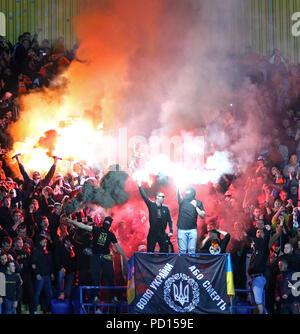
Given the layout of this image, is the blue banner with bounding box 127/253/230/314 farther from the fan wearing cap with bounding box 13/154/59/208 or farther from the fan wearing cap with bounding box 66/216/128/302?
the fan wearing cap with bounding box 13/154/59/208

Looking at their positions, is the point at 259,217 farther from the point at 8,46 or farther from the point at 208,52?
the point at 8,46

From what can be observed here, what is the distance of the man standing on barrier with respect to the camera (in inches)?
390

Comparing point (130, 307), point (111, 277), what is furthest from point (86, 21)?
point (130, 307)

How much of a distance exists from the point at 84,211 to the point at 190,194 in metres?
2.04

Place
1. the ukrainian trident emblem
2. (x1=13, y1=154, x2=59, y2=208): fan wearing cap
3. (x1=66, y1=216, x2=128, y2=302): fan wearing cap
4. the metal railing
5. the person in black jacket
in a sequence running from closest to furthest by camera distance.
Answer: the ukrainian trident emblem, the metal railing, (x1=66, y1=216, x2=128, y2=302): fan wearing cap, the person in black jacket, (x1=13, y1=154, x2=59, y2=208): fan wearing cap

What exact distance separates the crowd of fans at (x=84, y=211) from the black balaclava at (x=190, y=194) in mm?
516

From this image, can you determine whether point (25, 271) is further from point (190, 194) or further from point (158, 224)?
point (190, 194)

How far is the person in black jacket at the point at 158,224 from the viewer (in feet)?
33.2

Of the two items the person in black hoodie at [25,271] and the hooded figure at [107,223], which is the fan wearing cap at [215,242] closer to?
the hooded figure at [107,223]

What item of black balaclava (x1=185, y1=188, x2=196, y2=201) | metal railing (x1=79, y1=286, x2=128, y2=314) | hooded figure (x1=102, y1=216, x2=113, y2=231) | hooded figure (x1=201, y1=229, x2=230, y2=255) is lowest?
metal railing (x1=79, y1=286, x2=128, y2=314)

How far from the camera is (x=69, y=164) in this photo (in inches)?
431

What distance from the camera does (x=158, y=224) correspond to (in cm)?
1019

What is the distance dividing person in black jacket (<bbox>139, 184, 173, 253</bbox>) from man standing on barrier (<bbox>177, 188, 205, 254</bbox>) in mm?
245

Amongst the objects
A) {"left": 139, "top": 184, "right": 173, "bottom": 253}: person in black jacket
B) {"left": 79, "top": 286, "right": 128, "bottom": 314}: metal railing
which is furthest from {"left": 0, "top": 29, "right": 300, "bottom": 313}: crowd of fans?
{"left": 139, "top": 184, "right": 173, "bottom": 253}: person in black jacket
